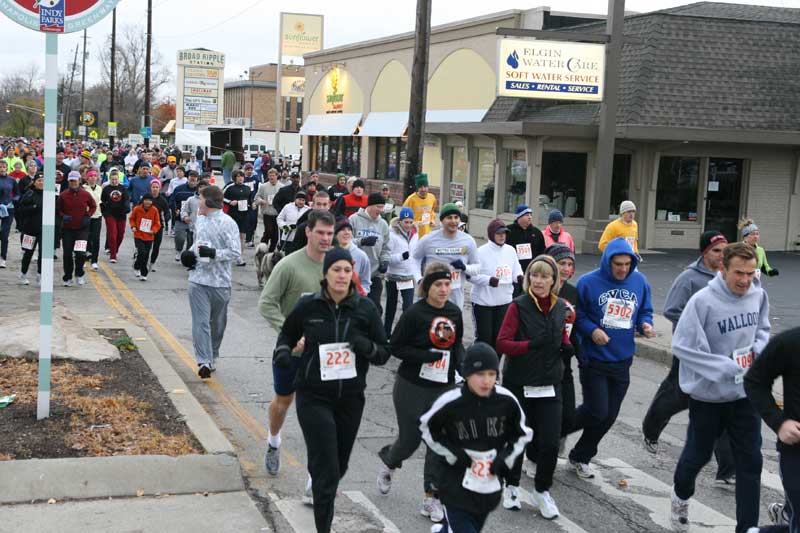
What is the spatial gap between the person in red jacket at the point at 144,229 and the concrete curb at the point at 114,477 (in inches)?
414

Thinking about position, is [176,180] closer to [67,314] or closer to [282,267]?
[67,314]

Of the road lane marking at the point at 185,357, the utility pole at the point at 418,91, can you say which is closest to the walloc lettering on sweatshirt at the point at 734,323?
the road lane marking at the point at 185,357

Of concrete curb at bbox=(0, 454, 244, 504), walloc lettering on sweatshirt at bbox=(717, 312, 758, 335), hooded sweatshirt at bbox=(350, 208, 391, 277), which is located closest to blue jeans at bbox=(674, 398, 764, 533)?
walloc lettering on sweatshirt at bbox=(717, 312, 758, 335)

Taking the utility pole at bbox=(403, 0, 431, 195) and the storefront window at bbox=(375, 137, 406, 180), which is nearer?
the utility pole at bbox=(403, 0, 431, 195)

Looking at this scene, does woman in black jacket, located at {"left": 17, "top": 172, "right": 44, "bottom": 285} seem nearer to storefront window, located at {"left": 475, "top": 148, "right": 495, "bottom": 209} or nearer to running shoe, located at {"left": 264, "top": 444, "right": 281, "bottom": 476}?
running shoe, located at {"left": 264, "top": 444, "right": 281, "bottom": 476}

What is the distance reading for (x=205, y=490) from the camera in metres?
6.66

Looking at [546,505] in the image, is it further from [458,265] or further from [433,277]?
[458,265]

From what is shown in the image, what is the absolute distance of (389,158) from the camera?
36812 millimetres

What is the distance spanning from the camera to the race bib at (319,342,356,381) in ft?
19.3

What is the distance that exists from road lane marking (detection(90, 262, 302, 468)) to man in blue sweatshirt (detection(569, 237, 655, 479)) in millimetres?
2212

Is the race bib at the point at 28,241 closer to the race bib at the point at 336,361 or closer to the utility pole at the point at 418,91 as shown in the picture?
the utility pole at the point at 418,91

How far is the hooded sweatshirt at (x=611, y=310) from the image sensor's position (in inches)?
286

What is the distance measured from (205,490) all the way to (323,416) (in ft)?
4.44

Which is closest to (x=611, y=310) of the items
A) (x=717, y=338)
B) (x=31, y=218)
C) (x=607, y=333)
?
(x=607, y=333)
